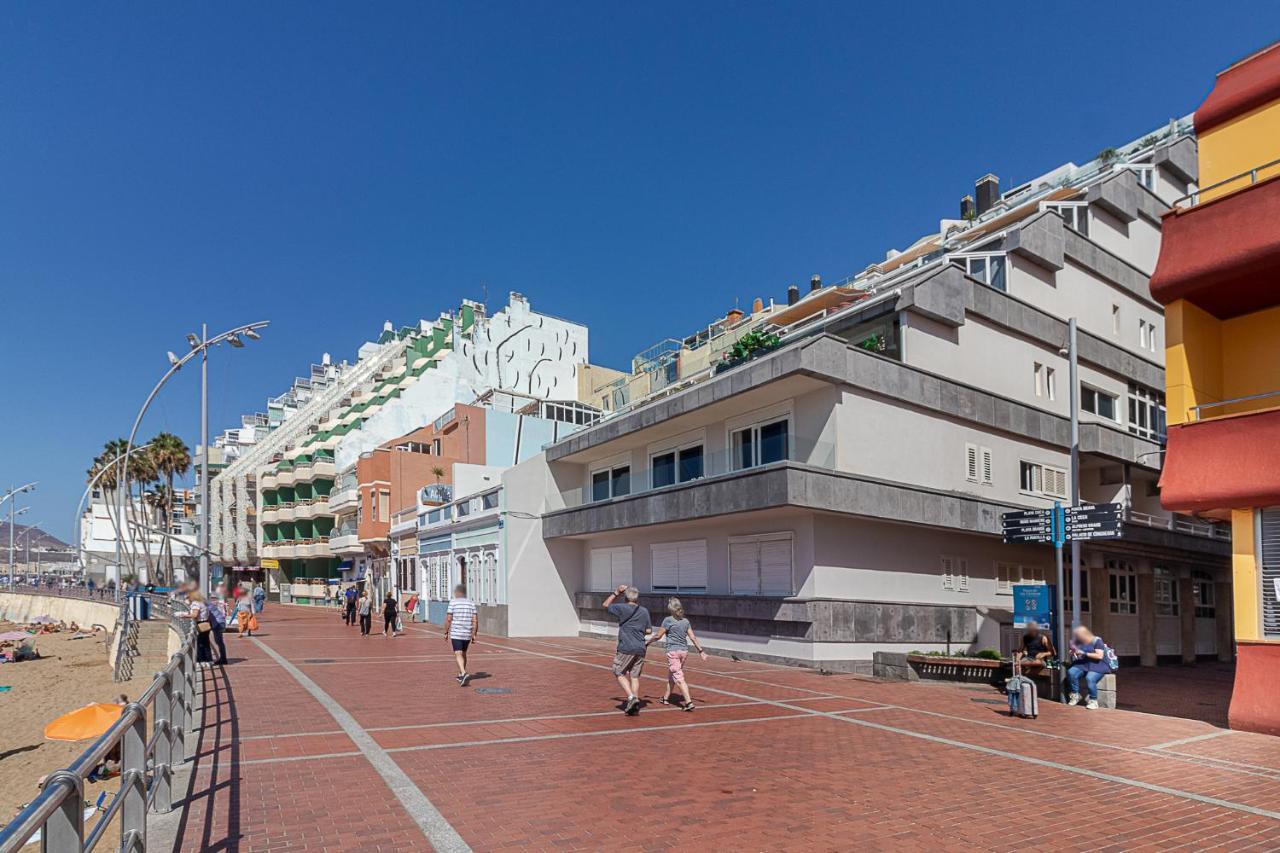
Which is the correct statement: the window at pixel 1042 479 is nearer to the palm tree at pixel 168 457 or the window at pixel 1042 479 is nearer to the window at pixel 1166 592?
the window at pixel 1166 592

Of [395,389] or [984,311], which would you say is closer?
[984,311]

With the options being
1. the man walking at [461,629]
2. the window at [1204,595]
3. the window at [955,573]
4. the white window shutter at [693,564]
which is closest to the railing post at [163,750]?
the man walking at [461,629]

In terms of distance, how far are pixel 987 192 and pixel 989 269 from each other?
2035cm

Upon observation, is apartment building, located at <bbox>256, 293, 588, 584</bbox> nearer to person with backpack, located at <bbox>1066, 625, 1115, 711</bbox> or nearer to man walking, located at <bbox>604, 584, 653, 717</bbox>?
man walking, located at <bbox>604, 584, 653, 717</bbox>

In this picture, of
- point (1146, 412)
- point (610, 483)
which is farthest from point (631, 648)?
point (1146, 412)

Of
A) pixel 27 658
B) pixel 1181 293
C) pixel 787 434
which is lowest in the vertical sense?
pixel 27 658

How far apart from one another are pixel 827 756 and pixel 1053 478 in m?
18.0

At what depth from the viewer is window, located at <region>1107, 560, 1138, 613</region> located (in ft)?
83.6

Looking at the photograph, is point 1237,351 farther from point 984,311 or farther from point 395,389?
point 395,389

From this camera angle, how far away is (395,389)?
59.5 metres

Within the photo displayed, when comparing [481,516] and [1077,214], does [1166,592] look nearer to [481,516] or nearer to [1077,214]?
[1077,214]

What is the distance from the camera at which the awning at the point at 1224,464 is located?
38.8 ft

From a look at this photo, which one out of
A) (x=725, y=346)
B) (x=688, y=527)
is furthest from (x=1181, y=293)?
(x=725, y=346)

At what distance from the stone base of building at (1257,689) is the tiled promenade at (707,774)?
1.43ft
